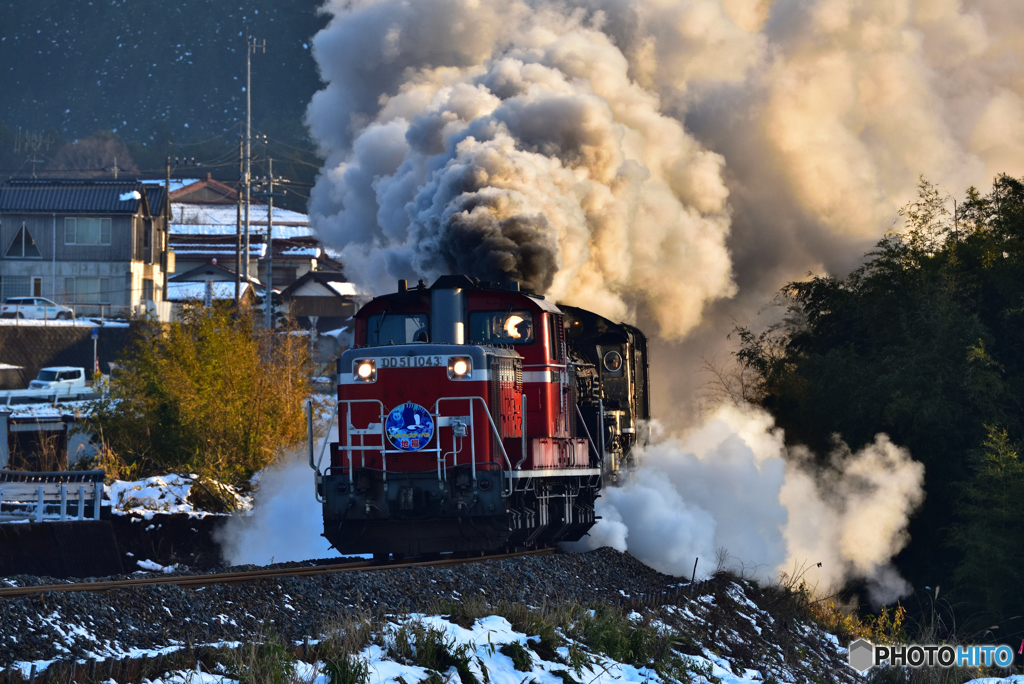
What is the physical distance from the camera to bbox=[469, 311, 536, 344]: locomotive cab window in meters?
15.2

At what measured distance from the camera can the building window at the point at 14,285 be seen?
57.6m

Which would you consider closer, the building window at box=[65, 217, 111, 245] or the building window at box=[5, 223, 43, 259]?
the building window at box=[5, 223, 43, 259]

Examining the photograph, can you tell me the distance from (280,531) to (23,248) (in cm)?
4500

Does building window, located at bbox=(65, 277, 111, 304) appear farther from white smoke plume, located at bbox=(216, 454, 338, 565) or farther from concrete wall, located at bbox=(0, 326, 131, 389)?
white smoke plume, located at bbox=(216, 454, 338, 565)

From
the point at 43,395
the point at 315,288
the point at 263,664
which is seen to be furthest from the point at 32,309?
the point at 263,664

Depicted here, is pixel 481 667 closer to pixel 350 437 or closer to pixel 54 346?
pixel 350 437

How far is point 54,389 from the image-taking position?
38219 millimetres

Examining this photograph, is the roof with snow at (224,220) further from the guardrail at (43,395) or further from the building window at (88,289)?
the guardrail at (43,395)

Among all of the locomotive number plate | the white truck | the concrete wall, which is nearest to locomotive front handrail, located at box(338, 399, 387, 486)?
the locomotive number plate

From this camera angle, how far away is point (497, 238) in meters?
19.6

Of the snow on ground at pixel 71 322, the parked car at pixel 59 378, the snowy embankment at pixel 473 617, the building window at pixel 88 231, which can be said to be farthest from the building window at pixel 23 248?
the snowy embankment at pixel 473 617

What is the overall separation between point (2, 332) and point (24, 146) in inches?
3552

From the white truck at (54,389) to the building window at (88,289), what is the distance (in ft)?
50.4

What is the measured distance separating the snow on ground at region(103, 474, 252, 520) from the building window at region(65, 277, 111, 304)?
41.4 meters
